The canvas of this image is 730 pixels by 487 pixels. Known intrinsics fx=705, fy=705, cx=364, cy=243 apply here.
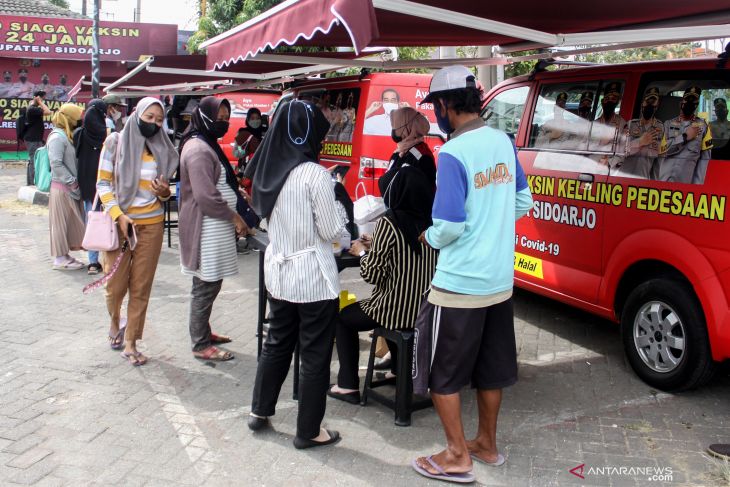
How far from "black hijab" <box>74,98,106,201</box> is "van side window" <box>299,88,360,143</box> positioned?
2304mm

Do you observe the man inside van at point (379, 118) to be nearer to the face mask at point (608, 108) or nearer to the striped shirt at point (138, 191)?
the face mask at point (608, 108)

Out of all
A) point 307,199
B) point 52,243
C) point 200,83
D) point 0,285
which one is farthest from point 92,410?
point 200,83

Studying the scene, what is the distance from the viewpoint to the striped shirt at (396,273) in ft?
12.7

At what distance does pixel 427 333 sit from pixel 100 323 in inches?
142

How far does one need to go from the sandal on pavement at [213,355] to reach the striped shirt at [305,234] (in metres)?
1.64

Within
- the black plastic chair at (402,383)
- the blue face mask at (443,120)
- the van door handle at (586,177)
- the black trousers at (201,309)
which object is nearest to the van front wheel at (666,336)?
the van door handle at (586,177)

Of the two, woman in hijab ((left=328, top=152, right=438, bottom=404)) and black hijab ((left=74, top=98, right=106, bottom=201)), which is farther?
black hijab ((left=74, top=98, right=106, bottom=201))

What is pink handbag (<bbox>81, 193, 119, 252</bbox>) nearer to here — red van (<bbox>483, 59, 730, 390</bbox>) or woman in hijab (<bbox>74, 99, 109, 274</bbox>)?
woman in hijab (<bbox>74, 99, 109, 274</bbox>)

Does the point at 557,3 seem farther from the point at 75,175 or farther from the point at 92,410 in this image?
the point at 75,175

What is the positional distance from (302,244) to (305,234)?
56mm

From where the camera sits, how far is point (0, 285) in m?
7.10

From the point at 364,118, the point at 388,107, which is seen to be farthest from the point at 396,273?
the point at 388,107

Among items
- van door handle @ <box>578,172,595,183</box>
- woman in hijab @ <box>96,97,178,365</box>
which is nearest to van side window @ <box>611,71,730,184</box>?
van door handle @ <box>578,172,595,183</box>

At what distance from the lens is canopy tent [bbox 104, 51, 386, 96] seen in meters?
6.33
